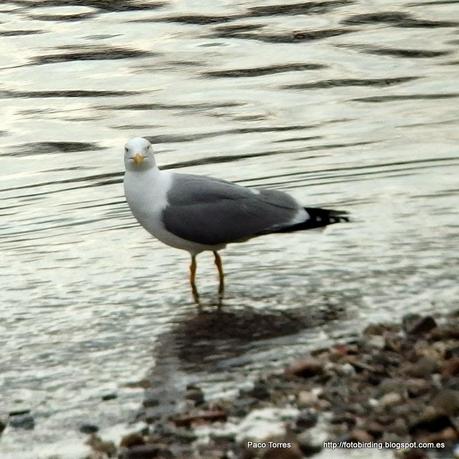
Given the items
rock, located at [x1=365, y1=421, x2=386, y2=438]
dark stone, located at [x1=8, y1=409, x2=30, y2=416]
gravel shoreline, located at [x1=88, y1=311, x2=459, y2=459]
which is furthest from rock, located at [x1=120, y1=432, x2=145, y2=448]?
rock, located at [x1=365, y1=421, x2=386, y2=438]

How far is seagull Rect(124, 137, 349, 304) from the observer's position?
8.62 meters

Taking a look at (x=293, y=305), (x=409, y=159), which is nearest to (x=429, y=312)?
(x=293, y=305)

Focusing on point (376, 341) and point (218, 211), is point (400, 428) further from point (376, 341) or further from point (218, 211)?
point (218, 211)

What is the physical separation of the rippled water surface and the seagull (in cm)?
30

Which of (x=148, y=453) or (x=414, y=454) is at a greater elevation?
(x=414, y=454)

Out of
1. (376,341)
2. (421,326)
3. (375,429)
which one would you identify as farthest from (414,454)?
(421,326)

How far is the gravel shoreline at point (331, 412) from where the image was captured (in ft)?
19.2

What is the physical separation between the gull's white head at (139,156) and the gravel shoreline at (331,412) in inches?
81.2

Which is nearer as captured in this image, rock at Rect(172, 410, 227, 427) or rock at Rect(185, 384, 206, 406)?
rock at Rect(172, 410, 227, 427)

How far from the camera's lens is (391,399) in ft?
20.5

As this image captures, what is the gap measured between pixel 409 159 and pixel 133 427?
5.50 m

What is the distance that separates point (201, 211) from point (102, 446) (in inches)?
107

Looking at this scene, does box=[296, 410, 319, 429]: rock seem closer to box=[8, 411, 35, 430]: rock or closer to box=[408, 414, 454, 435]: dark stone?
box=[408, 414, 454, 435]: dark stone

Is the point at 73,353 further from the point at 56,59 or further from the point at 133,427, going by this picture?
the point at 56,59
